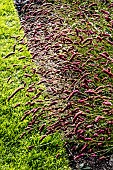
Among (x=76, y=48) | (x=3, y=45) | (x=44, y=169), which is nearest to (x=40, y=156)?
(x=44, y=169)

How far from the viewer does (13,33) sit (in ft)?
19.6

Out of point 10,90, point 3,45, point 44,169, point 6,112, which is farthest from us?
point 3,45

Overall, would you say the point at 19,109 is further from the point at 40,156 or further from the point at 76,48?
the point at 76,48

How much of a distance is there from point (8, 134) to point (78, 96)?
92 cm

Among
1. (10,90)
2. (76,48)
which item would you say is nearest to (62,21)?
(76,48)

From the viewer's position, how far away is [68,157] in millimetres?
3676

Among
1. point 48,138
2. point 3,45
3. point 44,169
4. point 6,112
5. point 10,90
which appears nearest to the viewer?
point 44,169

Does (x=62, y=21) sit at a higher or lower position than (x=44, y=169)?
higher

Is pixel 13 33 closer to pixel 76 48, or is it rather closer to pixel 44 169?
pixel 76 48

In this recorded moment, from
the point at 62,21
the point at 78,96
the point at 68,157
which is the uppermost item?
the point at 62,21

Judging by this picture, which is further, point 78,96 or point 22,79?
point 22,79

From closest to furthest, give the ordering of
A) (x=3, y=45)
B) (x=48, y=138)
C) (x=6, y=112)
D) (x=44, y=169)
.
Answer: (x=44, y=169) → (x=48, y=138) → (x=6, y=112) → (x=3, y=45)

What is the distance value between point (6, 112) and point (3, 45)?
165 centimetres

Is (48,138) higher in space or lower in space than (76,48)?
lower
